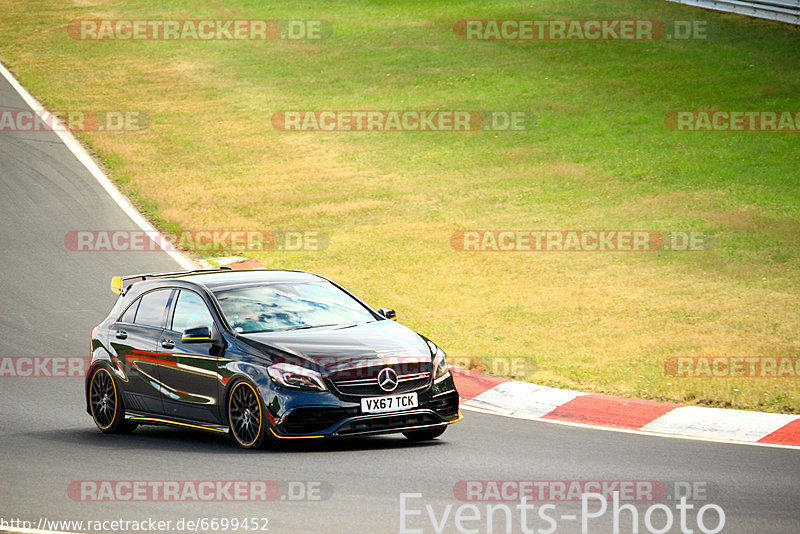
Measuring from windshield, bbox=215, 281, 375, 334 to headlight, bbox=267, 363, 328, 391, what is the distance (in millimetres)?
830

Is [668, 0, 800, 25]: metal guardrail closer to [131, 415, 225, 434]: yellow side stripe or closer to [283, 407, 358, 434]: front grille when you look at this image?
[131, 415, 225, 434]: yellow side stripe

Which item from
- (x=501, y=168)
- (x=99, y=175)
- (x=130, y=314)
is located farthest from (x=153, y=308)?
(x=99, y=175)

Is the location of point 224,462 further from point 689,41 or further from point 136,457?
point 689,41

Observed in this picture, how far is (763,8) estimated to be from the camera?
3672cm

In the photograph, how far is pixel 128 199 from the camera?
24.7m

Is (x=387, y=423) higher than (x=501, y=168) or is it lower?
lower

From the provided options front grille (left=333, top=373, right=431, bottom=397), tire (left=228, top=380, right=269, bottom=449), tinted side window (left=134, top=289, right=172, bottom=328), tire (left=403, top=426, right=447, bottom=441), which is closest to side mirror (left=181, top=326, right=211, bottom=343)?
tire (left=228, top=380, right=269, bottom=449)

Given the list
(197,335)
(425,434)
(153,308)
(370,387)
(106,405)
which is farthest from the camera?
(106,405)

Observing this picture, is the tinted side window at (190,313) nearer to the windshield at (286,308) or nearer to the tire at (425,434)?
the windshield at (286,308)

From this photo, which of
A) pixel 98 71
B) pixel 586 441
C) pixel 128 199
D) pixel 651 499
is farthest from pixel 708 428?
pixel 98 71

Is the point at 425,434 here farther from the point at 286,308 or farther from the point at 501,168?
the point at 501,168

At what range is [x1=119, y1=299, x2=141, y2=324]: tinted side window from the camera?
1129 cm

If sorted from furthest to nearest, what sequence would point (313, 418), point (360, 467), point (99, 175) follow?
point (99, 175) < point (313, 418) < point (360, 467)

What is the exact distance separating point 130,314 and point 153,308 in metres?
0.42
